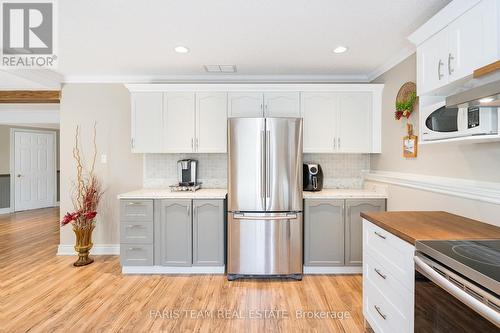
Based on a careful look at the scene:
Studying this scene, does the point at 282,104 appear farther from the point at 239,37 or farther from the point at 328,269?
the point at 328,269

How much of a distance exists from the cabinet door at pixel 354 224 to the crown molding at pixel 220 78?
1.64 m

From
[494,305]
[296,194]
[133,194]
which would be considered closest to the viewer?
[494,305]

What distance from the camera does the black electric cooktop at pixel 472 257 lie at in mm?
915

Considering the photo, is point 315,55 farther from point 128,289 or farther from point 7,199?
point 7,199

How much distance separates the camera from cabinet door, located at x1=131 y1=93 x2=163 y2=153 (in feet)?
10.4

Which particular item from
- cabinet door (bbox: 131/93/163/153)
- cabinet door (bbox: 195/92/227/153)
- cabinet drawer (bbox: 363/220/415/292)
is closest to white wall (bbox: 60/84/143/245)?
cabinet door (bbox: 131/93/163/153)

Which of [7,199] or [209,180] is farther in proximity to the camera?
[7,199]

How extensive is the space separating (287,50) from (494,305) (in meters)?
2.48

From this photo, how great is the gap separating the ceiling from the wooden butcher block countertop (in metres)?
1.53

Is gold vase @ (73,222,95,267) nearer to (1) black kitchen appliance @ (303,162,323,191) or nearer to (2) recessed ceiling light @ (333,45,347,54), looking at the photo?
(1) black kitchen appliance @ (303,162,323,191)

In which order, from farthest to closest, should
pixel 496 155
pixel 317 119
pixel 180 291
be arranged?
pixel 317 119, pixel 180 291, pixel 496 155

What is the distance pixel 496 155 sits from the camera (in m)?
1.64

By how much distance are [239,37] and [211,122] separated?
43.2 inches

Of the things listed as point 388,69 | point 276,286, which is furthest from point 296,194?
point 388,69
